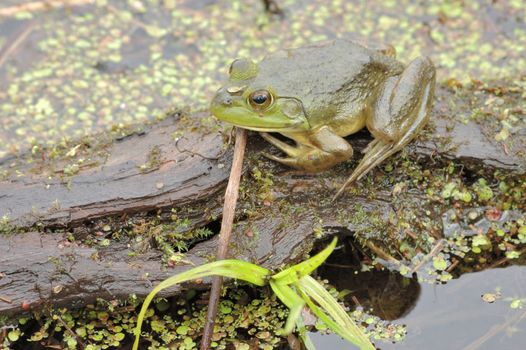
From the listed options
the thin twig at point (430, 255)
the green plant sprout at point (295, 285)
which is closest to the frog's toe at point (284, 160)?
the green plant sprout at point (295, 285)

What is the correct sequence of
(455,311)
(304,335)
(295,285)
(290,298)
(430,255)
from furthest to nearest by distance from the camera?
(430,255) < (455,311) < (304,335) < (295,285) < (290,298)

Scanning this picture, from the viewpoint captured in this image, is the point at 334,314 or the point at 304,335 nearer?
the point at 334,314

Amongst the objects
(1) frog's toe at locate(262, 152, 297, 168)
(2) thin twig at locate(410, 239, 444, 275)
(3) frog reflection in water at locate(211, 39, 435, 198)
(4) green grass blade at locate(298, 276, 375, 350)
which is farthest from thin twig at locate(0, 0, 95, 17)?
(4) green grass blade at locate(298, 276, 375, 350)

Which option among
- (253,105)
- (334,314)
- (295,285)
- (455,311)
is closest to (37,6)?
(253,105)

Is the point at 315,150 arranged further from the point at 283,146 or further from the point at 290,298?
the point at 290,298

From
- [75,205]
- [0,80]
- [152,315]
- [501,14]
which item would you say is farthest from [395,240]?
[0,80]

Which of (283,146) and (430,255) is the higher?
(283,146)

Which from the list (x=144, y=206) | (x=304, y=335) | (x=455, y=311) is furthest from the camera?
(x=455, y=311)
